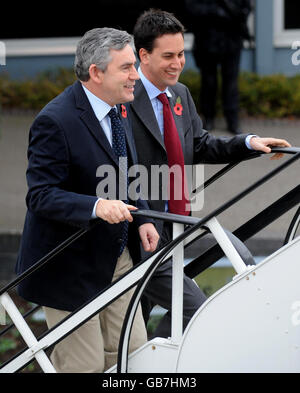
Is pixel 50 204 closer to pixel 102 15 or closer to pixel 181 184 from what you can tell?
pixel 181 184

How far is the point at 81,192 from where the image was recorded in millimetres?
3725

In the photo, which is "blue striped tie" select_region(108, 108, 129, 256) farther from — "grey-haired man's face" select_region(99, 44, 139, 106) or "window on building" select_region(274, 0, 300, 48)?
"window on building" select_region(274, 0, 300, 48)

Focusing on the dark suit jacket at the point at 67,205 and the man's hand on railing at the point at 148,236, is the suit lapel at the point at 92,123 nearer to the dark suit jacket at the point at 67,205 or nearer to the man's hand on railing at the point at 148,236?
the dark suit jacket at the point at 67,205

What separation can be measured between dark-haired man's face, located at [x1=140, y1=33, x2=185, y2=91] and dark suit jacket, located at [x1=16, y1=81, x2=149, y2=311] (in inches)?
15.9

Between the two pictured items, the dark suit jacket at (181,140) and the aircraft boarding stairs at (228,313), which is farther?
the dark suit jacket at (181,140)

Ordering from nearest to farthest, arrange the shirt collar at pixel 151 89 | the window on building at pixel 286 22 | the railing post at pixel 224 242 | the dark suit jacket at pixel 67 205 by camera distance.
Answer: the railing post at pixel 224 242 → the dark suit jacket at pixel 67 205 → the shirt collar at pixel 151 89 → the window on building at pixel 286 22

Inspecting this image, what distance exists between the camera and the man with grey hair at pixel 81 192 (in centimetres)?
359

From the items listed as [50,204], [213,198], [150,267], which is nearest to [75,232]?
[50,204]

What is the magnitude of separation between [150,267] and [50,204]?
0.46 m

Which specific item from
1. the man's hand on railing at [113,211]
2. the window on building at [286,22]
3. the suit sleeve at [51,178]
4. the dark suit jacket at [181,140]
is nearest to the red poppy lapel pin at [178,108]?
the dark suit jacket at [181,140]

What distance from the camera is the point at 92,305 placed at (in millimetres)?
3570

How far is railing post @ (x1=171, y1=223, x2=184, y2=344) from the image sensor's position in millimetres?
3428

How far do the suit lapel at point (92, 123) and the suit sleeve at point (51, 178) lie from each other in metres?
0.13

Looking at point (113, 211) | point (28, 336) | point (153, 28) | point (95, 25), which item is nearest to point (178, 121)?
point (153, 28)
